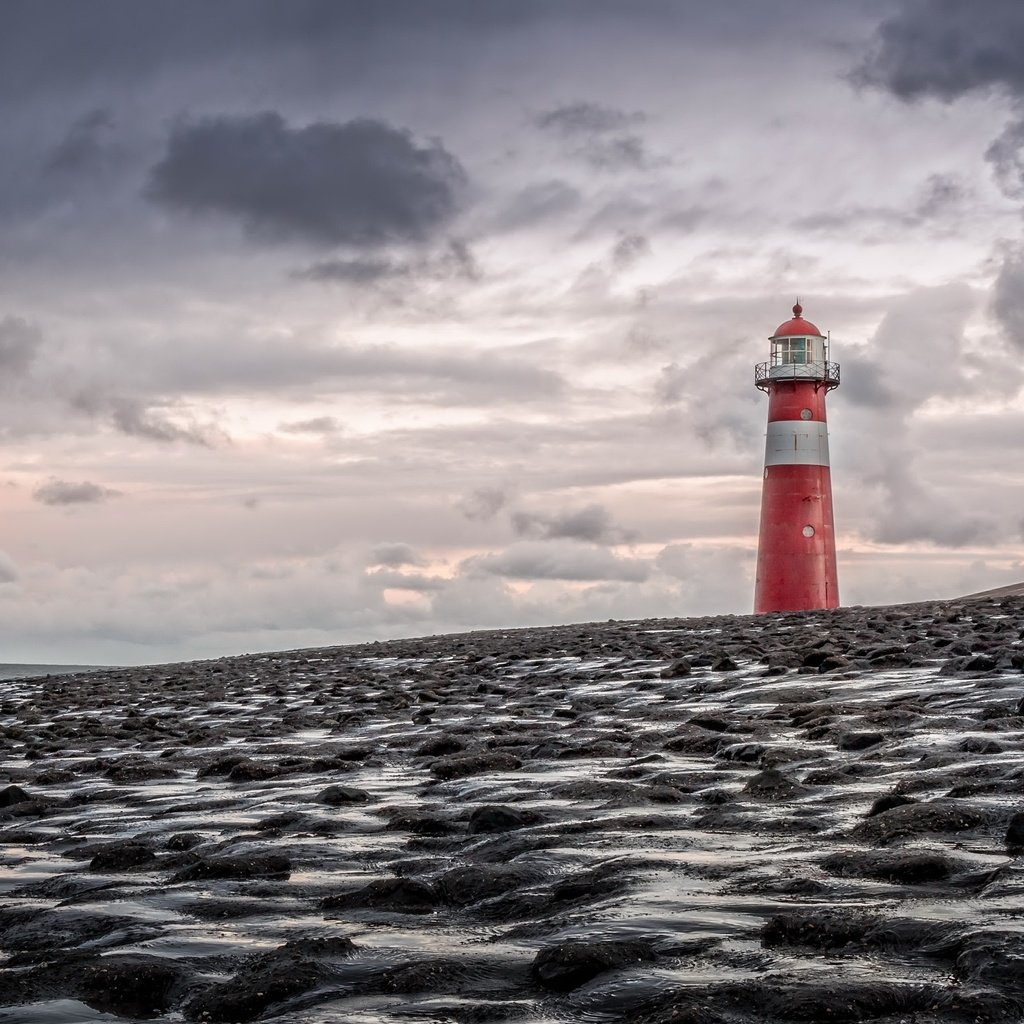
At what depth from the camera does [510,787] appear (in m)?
8.12

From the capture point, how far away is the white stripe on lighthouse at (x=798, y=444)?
134 feet

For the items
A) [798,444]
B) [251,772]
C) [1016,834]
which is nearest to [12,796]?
[251,772]

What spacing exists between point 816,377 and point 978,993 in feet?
128

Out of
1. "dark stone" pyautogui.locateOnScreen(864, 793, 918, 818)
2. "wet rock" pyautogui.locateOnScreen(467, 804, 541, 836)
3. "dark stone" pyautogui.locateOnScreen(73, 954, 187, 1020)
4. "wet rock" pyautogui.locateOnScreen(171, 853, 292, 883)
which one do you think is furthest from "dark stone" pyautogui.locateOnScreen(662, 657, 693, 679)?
"dark stone" pyautogui.locateOnScreen(73, 954, 187, 1020)

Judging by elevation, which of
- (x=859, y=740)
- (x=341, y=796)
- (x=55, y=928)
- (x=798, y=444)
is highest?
(x=798, y=444)

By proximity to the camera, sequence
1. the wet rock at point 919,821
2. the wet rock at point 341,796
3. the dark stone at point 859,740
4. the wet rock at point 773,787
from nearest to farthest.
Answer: the wet rock at point 919,821
the wet rock at point 773,787
the wet rock at point 341,796
the dark stone at point 859,740

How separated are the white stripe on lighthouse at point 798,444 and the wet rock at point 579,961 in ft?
124

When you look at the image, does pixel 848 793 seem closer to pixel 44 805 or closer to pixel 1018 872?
pixel 1018 872

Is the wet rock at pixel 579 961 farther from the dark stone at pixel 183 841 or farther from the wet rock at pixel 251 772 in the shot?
the wet rock at pixel 251 772

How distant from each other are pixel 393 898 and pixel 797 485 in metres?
36.6

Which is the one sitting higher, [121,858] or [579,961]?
[579,961]

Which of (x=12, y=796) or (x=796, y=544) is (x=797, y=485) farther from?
(x=12, y=796)

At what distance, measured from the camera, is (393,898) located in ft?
16.9

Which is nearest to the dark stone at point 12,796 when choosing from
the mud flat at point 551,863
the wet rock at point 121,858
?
the mud flat at point 551,863
